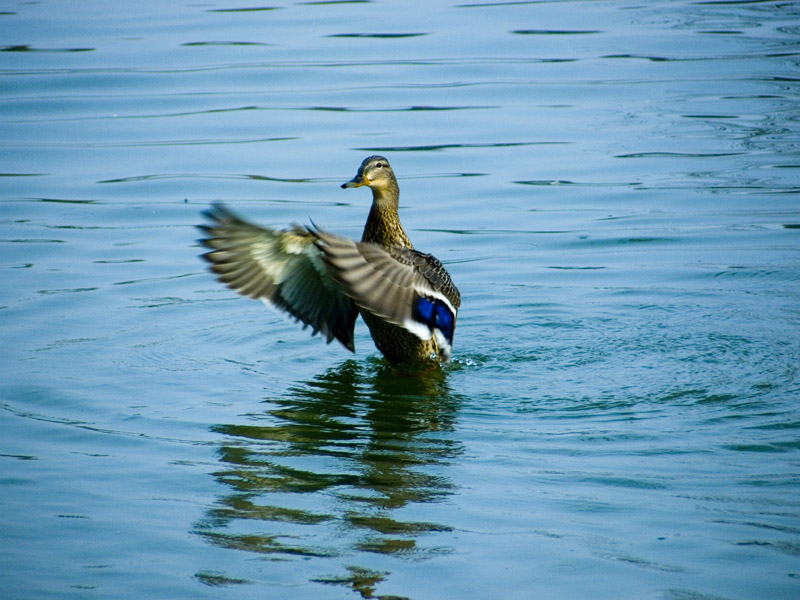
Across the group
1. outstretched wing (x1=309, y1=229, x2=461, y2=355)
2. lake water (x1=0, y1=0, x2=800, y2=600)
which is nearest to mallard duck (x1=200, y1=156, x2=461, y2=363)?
outstretched wing (x1=309, y1=229, x2=461, y2=355)

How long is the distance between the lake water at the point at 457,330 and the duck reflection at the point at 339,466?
0.02 metres

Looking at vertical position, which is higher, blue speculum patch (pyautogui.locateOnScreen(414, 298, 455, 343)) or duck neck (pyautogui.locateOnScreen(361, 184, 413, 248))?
duck neck (pyautogui.locateOnScreen(361, 184, 413, 248))

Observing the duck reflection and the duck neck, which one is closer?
the duck reflection

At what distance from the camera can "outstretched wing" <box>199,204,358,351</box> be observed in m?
6.72

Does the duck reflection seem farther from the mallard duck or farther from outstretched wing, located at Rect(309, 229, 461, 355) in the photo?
outstretched wing, located at Rect(309, 229, 461, 355)

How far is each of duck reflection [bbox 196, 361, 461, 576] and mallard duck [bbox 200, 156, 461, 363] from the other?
28 cm

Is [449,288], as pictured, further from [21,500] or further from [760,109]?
[760,109]

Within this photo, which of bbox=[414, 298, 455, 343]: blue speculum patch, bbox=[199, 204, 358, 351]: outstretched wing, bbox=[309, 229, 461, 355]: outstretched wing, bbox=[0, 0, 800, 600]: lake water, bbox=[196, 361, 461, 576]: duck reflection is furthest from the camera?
bbox=[199, 204, 358, 351]: outstretched wing

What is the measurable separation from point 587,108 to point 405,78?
2.68 m

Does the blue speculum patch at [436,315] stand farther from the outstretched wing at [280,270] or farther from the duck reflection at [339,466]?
the outstretched wing at [280,270]

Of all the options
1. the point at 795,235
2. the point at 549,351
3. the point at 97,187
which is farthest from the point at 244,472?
the point at 97,187

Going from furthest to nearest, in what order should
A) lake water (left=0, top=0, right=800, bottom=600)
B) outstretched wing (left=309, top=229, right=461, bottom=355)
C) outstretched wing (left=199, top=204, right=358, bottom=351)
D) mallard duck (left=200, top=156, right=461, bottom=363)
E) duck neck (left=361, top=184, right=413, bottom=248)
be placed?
duck neck (left=361, top=184, right=413, bottom=248) → outstretched wing (left=199, top=204, right=358, bottom=351) → mallard duck (left=200, top=156, right=461, bottom=363) → outstretched wing (left=309, top=229, right=461, bottom=355) → lake water (left=0, top=0, right=800, bottom=600)

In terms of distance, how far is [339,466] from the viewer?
5652 mm

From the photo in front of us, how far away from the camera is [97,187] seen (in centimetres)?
1104
